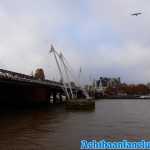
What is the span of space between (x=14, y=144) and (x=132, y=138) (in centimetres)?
1096

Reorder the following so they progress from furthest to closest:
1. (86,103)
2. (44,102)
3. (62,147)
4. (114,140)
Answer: (44,102)
(86,103)
(114,140)
(62,147)

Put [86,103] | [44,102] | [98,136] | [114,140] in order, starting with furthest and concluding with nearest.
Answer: [44,102] < [86,103] < [98,136] < [114,140]

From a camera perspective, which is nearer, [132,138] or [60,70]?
[132,138]

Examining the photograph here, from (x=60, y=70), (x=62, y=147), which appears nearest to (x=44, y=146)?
(x=62, y=147)

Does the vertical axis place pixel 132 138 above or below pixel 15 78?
below

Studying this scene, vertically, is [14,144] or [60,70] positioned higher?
[60,70]

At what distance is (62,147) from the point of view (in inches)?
1289

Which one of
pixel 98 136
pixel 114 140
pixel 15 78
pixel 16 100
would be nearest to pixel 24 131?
pixel 98 136

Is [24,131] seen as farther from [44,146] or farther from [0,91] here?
[0,91]

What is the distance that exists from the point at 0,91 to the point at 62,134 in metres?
49.2

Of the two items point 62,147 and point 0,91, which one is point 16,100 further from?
point 62,147

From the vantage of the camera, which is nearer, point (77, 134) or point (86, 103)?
point (77, 134)

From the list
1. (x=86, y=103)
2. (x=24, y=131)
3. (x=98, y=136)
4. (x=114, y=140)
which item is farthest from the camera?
(x=86, y=103)

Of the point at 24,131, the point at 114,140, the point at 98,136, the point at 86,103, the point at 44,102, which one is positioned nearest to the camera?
the point at 114,140
